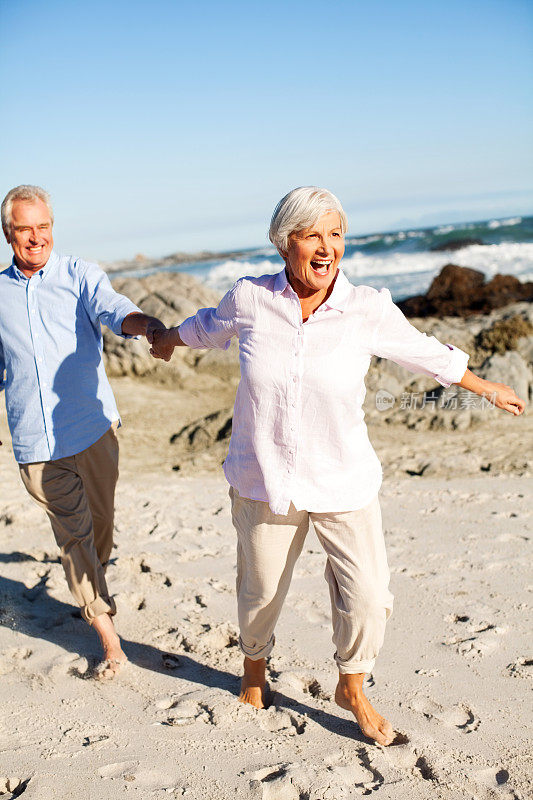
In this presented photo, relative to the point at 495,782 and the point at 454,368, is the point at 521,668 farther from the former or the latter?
the point at 454,368

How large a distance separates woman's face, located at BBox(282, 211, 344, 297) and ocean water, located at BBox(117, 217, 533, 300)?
65.2ft

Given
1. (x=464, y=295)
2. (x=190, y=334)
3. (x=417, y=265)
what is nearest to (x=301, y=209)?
(x=190, y=334)

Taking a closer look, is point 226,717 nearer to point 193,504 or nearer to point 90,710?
point 90,710

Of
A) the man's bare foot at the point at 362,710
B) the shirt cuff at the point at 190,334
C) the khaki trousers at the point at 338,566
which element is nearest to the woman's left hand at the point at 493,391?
the khaki trousers at the point at 338,566

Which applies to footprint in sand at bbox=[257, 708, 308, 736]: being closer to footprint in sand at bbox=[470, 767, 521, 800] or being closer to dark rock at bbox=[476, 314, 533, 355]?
footprint in sand at bbox=[470, 767, 521, 800]

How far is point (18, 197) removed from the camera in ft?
9.05

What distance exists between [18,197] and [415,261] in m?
32.1

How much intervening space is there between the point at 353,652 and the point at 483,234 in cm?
3897

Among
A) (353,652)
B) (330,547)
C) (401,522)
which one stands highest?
(330,547)

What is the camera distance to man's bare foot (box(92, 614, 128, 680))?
3.01 meters

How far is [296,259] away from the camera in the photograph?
88.0 inches

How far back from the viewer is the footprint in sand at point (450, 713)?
263 cm

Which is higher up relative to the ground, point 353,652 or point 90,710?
point 353,652

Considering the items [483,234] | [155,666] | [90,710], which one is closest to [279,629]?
[155,666]
